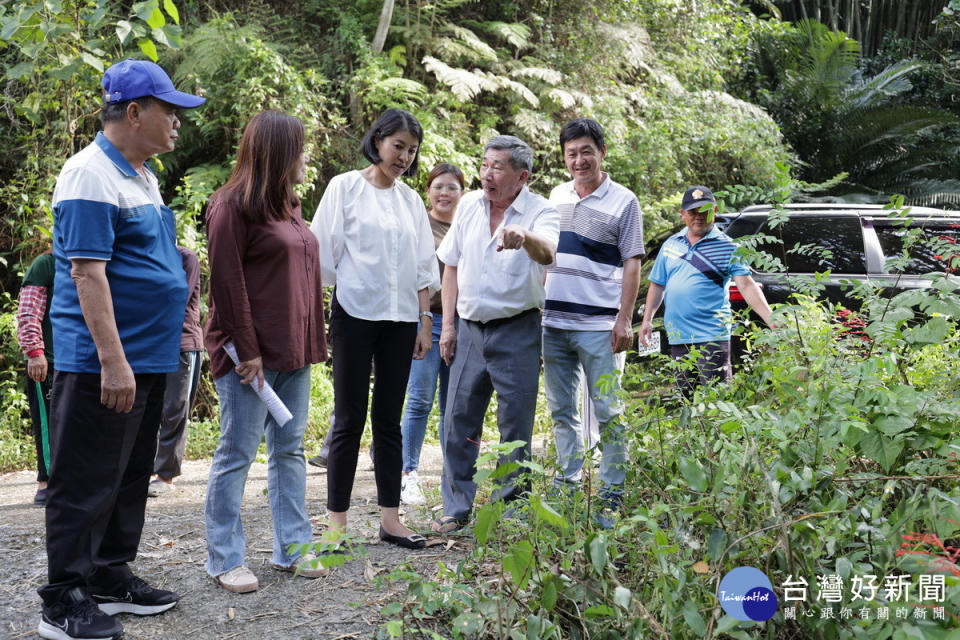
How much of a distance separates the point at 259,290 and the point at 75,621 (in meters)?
1.38

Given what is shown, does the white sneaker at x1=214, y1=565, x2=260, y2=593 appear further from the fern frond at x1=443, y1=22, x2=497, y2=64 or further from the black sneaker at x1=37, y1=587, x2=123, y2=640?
the fern frond at x1=443, y1=22, x2=497, y2=64

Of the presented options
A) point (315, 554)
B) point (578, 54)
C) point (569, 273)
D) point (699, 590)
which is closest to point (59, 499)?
point (315, 554)

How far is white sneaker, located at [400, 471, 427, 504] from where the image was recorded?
4.98 metres

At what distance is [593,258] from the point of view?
4.51 meters

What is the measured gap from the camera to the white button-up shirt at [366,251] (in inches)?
152

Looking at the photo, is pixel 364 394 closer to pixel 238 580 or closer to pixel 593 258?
pixel 238 580

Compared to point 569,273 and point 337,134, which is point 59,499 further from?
point 337,134

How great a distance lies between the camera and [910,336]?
9.25 ft

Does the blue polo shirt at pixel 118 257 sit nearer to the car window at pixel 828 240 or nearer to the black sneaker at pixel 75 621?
the black sneaker at pixel 75 621

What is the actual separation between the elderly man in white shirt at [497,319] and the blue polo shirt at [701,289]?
1.50m

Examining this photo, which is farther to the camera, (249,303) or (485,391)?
(485,391)

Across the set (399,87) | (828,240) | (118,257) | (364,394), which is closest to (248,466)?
(364,394)

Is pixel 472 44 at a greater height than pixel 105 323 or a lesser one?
greater

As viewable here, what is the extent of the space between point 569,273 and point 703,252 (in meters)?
1.34
